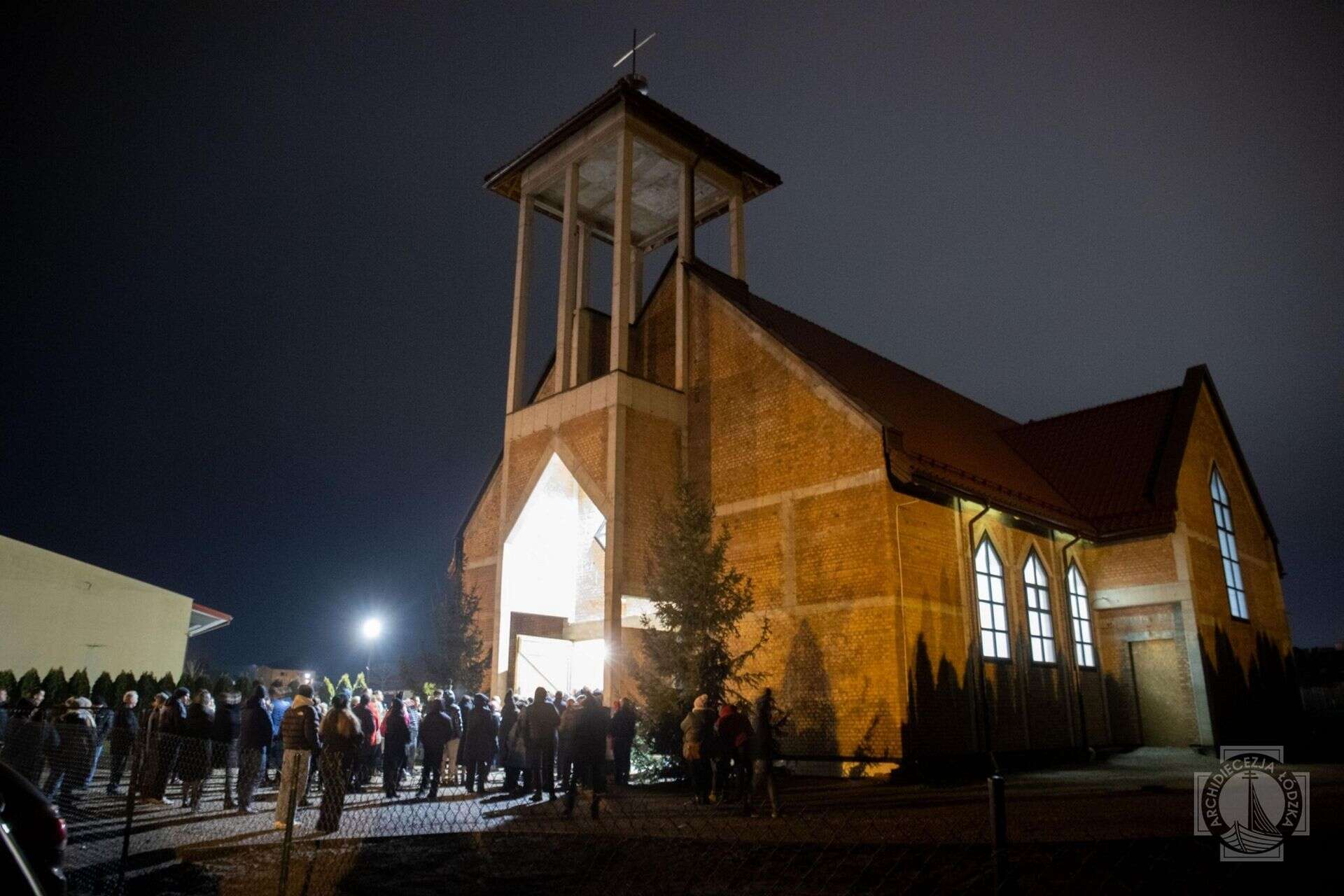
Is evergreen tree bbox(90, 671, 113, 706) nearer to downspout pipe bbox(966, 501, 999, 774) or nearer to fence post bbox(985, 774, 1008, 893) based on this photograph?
downspout pipe bbox(966, 501, 999, 774)

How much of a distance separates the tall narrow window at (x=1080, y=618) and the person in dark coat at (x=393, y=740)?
15045 mm

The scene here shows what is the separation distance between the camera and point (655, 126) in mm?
22906

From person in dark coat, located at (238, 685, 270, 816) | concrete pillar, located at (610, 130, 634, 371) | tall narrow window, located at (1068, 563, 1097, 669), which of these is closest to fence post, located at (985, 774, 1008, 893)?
person in dark coat, located at (238, 685, 270, 816)

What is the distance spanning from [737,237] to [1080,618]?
13.1 m

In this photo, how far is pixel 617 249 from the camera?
21.8 m

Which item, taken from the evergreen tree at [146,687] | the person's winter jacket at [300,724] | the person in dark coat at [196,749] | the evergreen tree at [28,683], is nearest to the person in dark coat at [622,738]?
the person's winter jacket at [300,724]

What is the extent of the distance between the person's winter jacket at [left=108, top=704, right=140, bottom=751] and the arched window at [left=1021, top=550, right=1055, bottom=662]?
1749 cm

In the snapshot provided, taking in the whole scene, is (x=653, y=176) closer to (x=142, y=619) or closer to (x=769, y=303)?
(x=769, y=303)

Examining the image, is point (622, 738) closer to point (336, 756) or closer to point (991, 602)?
point (336, 756)

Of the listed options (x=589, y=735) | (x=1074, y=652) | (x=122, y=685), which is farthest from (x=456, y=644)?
(x=1074, y=652)

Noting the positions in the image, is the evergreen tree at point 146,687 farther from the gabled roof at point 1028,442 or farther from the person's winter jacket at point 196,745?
the gabled roof at point 1028,442

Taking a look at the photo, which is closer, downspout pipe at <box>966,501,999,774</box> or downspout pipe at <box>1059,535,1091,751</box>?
downspout pipe at <box>966,501,999,774</box>

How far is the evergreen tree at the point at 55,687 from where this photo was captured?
74.9 feet

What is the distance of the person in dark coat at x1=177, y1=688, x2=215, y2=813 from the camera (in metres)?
13.0
